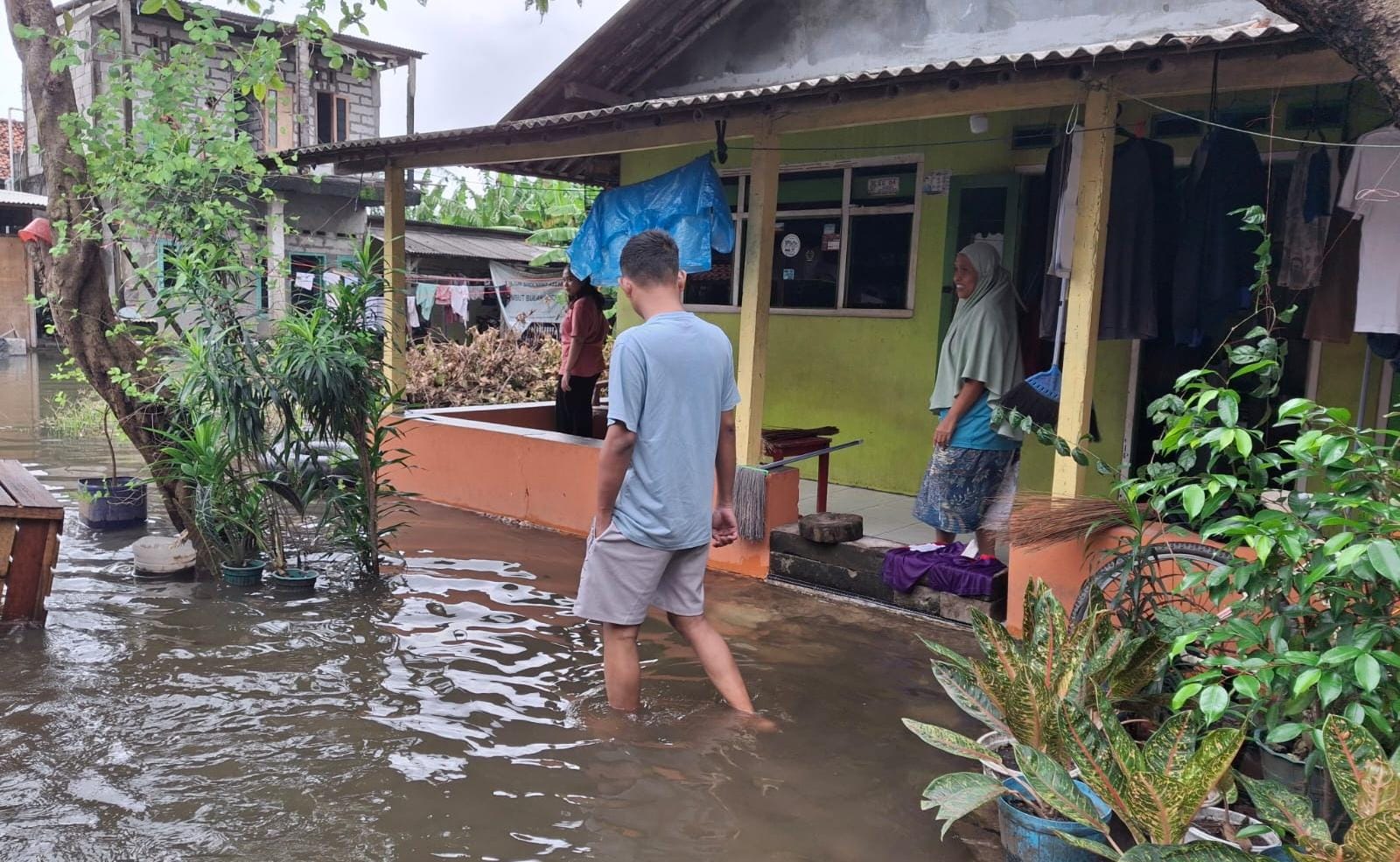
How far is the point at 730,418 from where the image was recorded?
4152 millimetres

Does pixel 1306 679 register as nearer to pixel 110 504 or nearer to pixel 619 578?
pixel 619 578

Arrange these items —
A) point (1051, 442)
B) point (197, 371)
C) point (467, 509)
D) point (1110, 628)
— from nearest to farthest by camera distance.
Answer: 1. point (1110, 628)
2. point (1051, 442)
3. point (197, 371)
4. point (467, 509)

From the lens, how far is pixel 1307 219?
191 inches

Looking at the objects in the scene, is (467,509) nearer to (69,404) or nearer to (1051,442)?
(1051,442)

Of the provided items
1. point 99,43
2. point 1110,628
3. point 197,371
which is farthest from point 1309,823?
point 99,43

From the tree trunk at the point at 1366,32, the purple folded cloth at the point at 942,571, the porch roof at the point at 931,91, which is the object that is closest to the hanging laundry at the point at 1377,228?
the porch roof at the point at 931,91

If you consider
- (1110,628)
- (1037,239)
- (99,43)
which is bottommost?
(1110,628)

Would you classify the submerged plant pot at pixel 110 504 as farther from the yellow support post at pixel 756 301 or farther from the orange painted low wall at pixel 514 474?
the yellow support post at pixel 756 301

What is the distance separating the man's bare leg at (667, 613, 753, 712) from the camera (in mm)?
4043

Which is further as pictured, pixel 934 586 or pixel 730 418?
pixel 934 586

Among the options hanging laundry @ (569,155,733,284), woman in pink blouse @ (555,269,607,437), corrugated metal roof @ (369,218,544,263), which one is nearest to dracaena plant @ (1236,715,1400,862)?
hanging laundry @ (569,155,733,284)

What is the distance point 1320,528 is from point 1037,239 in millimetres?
3962

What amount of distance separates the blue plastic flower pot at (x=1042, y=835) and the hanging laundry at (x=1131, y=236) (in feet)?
9.50

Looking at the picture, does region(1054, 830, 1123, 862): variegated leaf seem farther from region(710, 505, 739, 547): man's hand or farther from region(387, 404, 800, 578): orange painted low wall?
region(387, 404, 800, 578): orange painted low wall
